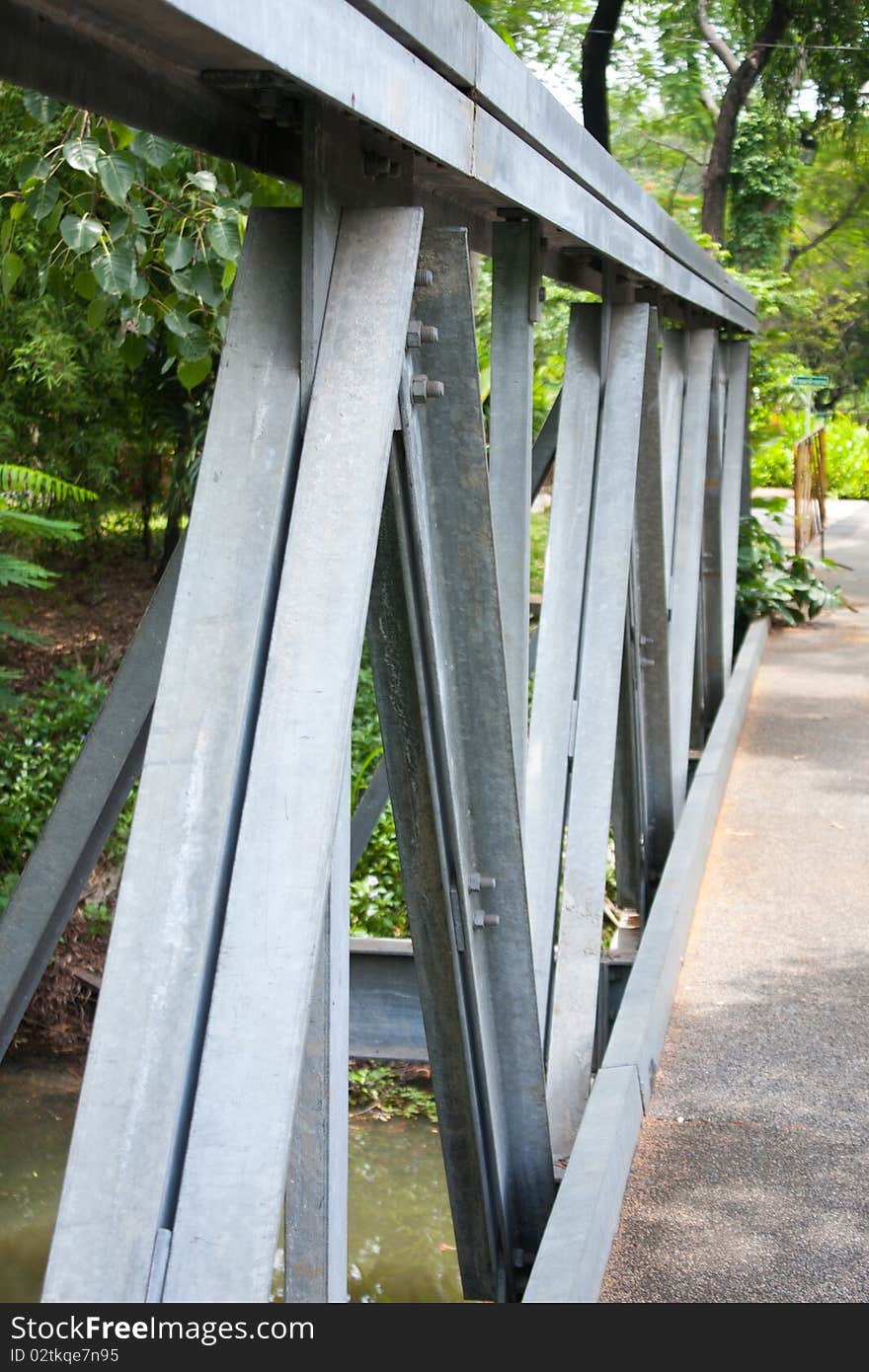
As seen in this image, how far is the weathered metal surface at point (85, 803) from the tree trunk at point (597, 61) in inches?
585

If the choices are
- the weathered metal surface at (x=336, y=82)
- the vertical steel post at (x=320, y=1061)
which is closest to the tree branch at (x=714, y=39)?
the weathered metal surface at (x=336, y=82)

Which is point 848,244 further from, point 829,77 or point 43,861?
point 43,861

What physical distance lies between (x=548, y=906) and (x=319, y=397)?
2128 millimetres

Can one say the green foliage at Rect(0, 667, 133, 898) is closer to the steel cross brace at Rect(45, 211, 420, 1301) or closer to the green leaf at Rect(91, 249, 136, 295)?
the green leaf at Rect(91, 249, 136, 295)

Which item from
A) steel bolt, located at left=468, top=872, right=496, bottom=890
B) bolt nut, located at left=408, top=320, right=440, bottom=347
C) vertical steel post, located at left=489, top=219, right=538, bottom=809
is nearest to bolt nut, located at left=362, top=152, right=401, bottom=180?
bolt nut, located at left=408, top=320, right=440, bottom=347

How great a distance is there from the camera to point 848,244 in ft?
107

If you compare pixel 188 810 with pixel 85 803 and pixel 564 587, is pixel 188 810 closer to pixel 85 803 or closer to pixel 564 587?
pixel 85 803

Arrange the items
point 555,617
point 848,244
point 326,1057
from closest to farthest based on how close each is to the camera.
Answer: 1. point 326,1057
2. point 555,617
3. point 848,244

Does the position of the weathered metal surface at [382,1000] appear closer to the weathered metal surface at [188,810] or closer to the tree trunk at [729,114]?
the weathered metal surface at [188,810]

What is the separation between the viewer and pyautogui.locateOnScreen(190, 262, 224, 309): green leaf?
4129 millimetres

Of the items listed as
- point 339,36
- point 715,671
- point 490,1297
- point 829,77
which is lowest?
point 490,1297

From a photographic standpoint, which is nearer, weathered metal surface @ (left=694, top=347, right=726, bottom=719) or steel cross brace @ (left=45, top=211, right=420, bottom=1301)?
steel cross brace @ (left=45, top=211, right=420, bottom=1301)

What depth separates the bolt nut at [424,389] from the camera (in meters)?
2.43
